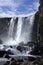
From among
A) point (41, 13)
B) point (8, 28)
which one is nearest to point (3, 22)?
point (8, 28)

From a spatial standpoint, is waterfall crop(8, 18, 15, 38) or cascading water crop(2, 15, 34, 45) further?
waterfall crop(8, 18, 15, 38)

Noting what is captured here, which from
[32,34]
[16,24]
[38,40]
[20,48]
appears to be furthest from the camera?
[16,24]

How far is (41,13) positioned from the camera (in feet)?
141

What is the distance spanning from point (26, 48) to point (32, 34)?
41.0 feet

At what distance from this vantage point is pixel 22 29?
4891 cm

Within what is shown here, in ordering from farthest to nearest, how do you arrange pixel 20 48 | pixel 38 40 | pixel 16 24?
pixel 16 24
pixel 38 40
pixel 20 48

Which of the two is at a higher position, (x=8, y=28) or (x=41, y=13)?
(x=41, y=13)

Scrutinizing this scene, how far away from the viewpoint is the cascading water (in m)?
47.5

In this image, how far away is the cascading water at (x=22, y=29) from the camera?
156ft

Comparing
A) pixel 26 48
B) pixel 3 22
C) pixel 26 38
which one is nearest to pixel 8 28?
pixel 3 22

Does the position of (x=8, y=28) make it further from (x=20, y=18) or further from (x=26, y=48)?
(x=26, y=48)

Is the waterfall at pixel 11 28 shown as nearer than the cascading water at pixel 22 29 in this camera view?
No

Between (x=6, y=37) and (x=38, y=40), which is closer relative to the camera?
(x=38, y=40)

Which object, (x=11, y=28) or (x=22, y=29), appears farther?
(x=11, y=28)
